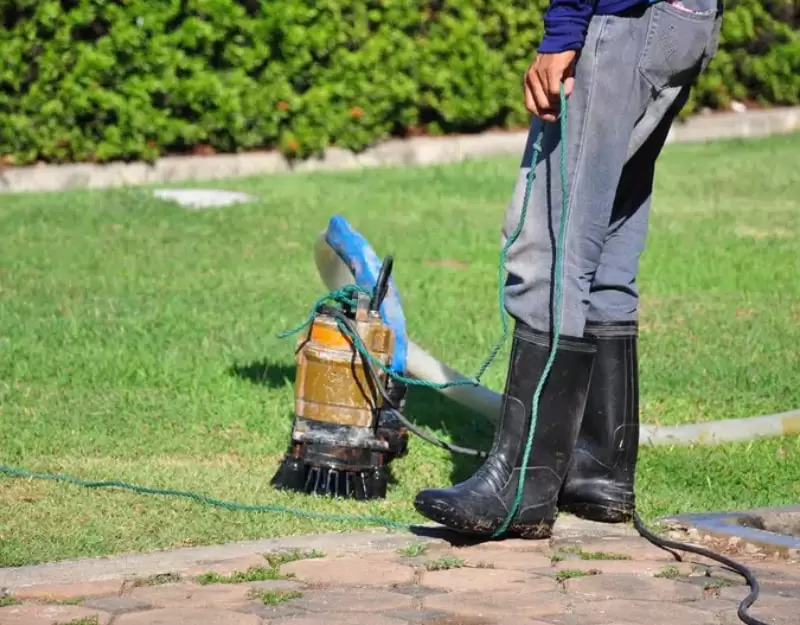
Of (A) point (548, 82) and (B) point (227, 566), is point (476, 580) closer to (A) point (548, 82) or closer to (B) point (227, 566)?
(B) point (227, 566)

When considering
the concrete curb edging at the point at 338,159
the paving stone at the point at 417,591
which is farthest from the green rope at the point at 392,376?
the concrete curb edging at the point at 338,159

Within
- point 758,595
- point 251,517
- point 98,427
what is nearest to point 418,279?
point 98,427

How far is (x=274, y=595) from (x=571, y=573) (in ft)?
2.55

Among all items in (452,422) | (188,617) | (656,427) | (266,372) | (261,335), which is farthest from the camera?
(261,335)

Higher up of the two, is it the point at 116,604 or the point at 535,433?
the point at 535,433

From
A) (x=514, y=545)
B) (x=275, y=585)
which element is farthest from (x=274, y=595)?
(x=514, y=545)

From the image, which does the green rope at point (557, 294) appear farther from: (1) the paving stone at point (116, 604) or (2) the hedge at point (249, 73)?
(2) the hedge at point (249, 73)

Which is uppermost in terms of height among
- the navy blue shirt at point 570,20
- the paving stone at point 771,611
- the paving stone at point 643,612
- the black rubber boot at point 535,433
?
the navy blue shirt at point 570,20

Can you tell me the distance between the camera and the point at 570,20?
430 cm

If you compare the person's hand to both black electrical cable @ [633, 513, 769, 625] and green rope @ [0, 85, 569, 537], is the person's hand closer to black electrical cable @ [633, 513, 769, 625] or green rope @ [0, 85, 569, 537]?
green rope @ [0, 85, 569, 537]

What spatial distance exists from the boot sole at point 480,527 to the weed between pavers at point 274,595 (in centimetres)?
51

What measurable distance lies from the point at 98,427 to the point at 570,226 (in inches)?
79.7

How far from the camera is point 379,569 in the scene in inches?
163

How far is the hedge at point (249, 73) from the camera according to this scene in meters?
11.8
